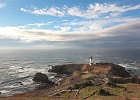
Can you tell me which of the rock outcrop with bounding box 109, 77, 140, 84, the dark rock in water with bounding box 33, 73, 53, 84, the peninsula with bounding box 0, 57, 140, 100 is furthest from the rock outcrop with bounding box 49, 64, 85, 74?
the rock outcrop with bounding box 109, 77, 140, 84

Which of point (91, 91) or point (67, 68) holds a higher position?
point (91, 91)

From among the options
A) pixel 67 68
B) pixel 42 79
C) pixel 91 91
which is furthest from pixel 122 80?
pixel 67 68

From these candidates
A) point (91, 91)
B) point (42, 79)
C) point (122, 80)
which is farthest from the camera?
point (42, 79)

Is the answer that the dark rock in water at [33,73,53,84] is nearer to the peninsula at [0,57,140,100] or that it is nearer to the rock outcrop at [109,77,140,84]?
the peninsula at [0,57,140,100]

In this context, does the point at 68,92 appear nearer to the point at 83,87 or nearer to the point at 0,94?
the point at 83,87

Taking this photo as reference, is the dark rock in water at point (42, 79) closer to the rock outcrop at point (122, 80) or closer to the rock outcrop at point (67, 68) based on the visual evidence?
the rock outcrop at point (67, 68)

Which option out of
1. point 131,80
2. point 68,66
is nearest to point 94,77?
point 131,80

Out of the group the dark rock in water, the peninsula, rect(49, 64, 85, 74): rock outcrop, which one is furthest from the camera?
rect(49, 64, 85, 74): rock outcrop

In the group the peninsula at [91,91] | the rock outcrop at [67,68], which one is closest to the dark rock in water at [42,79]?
the rock outcrop at [67,68]

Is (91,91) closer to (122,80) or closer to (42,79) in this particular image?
(122,80)

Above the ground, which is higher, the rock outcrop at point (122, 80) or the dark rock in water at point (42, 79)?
the rock outcrop at point (122, 80)

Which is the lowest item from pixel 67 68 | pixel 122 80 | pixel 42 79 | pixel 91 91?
pixel 42 79
